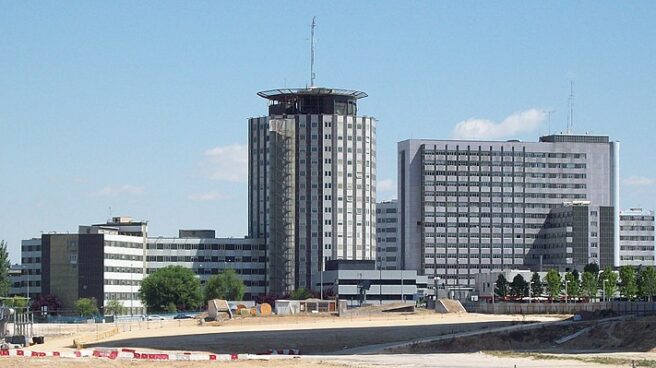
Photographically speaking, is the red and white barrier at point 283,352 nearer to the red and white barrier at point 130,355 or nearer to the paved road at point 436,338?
the paved road at point 436,338

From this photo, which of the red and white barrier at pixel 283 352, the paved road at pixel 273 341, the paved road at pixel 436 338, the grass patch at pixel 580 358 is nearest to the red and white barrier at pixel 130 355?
the red and white barrier at pixel 283 352

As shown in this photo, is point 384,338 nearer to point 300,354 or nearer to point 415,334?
point 415,334

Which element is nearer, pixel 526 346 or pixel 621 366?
pixel 621 366

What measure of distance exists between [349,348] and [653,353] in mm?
35364

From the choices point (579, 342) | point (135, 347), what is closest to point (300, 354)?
point (135, 347)

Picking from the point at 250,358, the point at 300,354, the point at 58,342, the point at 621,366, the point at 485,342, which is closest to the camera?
the point at 621,366

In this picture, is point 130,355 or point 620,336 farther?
point 620,336

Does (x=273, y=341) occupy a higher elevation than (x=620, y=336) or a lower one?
lower

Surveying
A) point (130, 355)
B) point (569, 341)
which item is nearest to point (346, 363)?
A: point (130, 355)

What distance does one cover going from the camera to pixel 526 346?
18012 cm

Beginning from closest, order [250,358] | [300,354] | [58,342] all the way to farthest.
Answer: [250,358] → [300,354] → [58,342]

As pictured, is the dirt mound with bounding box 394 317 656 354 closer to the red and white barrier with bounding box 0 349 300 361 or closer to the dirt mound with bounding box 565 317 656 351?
the dirt mound with bounding box 565 317 656 351

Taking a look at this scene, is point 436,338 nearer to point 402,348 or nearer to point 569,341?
point 402,348

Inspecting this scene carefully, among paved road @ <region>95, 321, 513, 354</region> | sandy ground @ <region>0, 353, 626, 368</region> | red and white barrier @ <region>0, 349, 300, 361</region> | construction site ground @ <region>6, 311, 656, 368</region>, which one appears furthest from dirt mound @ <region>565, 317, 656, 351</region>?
red and white barrier @ <region>0, 349, 300, 361</region>
